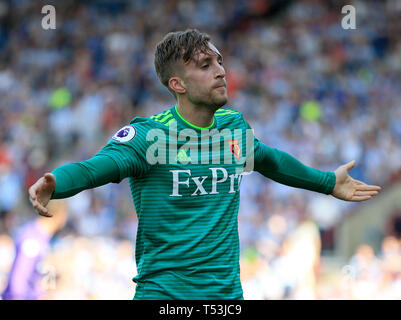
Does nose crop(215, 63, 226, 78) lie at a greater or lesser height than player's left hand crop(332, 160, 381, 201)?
greater

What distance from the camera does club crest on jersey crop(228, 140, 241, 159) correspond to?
11.0 ft

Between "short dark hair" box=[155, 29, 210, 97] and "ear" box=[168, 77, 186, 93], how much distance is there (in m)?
0.03

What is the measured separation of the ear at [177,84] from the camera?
338 centimetres

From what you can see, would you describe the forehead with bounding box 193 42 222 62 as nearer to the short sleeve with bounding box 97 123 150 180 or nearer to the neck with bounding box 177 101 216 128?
the neck with bounding box 177 101 216 128

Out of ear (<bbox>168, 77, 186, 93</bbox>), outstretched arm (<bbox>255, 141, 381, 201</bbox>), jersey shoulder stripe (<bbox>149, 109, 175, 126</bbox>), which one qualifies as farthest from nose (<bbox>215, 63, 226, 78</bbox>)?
outstretched arm (<bbox>255, 141, 381, 201</bbox>)

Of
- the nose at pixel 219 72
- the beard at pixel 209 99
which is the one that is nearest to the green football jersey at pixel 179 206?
the beard at pixel 209 99

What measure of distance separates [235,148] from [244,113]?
28.6 ft

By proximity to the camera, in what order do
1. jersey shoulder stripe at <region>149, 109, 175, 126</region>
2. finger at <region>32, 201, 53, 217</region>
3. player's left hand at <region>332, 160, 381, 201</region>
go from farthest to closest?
player's left hand at <region>332, 160, 381, 201</region>, jersey shoulder stripe at <region>149, 109, 175, 126</region>, finger at <region>32, 201, 53, 217</region>

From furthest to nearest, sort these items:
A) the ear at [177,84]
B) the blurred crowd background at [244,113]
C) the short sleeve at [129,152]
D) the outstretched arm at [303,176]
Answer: the blurred crowd background at [244,113]
the outstretched arm at [303,176]
the ear at [177,84]
the short sleeve at [129,152]

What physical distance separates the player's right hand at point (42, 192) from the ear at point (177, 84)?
912mm

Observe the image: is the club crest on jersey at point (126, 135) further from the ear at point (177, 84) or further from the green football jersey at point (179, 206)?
the ear at point (177, 84)

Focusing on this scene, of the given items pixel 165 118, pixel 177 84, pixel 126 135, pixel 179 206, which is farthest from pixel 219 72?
pixel 179 206

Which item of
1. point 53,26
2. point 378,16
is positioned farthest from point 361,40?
point 53,26

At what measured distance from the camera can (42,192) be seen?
271 centimetres
